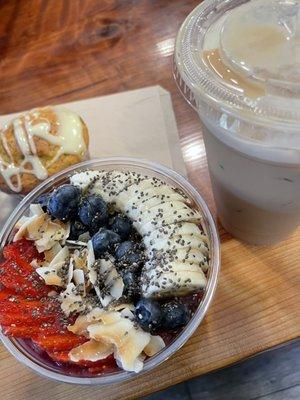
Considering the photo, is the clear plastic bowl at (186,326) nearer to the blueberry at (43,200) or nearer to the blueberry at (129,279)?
the blueberry at (43,200)

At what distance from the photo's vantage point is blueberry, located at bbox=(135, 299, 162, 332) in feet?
2.69

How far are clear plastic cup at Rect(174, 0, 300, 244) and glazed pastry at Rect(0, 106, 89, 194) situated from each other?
1.39ft

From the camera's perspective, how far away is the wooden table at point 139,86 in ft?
3.16

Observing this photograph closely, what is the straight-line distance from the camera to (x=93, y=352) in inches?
32.8

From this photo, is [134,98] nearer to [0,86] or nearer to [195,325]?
[0,86]

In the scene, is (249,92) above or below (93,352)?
above

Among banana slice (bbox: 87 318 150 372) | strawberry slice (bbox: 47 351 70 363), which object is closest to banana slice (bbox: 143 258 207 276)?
banana slice (bbox: 87 318 150 372)

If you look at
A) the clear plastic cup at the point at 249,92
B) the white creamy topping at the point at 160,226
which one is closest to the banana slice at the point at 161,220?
the white creamy topping at the point at 160,226

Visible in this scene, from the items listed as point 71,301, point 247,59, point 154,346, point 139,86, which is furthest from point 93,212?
point 139,86

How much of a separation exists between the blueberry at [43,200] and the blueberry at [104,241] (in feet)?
0.53

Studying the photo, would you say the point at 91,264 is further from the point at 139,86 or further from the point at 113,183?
the point at 139,86

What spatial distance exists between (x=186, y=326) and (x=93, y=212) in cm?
28

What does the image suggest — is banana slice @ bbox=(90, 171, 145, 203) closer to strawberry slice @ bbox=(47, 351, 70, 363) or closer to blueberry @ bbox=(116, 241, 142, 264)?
blueberry @ bbox=(116, 241, 142, 264)

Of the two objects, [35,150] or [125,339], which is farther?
[35,150]
